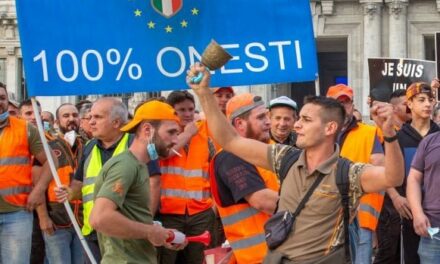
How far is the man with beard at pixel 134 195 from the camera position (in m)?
5.34

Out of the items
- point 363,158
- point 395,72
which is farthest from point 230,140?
point 395,72

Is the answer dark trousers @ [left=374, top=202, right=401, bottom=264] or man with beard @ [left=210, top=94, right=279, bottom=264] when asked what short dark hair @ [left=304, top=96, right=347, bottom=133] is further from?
dark trousers @ [left=374, top=202, right=401, bottom=264]

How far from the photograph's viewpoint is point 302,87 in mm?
34000

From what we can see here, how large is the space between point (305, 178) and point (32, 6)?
2658 mm

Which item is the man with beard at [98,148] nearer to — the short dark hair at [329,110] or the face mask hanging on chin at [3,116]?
the face mask hanging on chin at [3,116]

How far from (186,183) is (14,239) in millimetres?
1471

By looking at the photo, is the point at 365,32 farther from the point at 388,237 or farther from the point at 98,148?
the point at 98,148

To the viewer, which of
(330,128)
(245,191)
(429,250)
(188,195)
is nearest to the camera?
(330,128)

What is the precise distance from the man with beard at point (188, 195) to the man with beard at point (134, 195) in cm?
204

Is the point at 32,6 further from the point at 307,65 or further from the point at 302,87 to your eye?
the point at 302,87

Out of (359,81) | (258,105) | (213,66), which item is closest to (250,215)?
(258,105)

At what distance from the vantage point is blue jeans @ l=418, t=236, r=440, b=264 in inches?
296

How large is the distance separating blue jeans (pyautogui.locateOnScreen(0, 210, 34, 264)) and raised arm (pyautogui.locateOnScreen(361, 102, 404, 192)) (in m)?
3.77

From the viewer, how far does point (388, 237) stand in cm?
933
